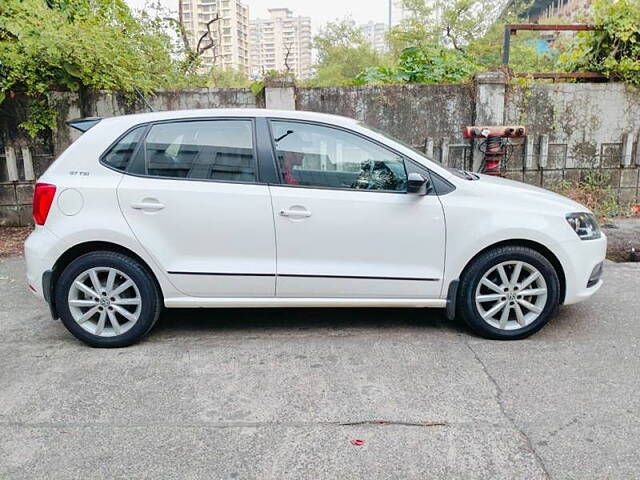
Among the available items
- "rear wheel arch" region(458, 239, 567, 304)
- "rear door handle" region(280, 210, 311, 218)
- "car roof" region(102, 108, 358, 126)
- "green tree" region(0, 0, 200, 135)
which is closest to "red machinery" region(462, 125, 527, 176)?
"rear wheel arch" region(458, 239, 567, 304)

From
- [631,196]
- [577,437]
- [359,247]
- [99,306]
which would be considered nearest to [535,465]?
[577,437]

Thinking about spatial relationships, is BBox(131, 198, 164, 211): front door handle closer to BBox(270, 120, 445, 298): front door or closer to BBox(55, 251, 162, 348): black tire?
BBox(55, 251, 162, 348): black tire

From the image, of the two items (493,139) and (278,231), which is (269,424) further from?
(493,139)

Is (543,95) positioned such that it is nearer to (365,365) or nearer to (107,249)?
(365,365)

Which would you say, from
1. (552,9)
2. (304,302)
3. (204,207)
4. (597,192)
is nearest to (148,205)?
(204,207)

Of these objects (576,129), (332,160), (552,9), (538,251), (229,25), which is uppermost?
(552,9)

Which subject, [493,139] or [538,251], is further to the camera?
[493,139]

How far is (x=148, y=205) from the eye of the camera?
3.66 m

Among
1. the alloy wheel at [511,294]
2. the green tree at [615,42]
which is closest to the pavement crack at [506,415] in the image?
the alloy wheel at [511,294]

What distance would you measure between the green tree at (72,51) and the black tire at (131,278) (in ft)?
13.3

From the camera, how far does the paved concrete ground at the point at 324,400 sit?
2.46 m

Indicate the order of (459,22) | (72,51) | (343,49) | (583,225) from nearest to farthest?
(583,225) → (72,51) → (459,22) → (343,49)

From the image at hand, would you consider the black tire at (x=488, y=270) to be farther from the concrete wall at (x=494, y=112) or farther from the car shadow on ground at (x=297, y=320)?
the concrete wall at (x=494, y=112)

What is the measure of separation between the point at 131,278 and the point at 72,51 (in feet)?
14.4
